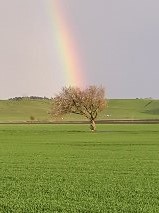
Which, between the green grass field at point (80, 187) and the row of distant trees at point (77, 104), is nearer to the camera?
the green grass field at point (80, 187)

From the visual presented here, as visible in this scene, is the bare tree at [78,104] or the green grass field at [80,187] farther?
the bare tree at [78,104]

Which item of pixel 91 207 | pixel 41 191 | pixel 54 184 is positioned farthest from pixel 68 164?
pixel 91 207

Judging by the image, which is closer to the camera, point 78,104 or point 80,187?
point 80,187

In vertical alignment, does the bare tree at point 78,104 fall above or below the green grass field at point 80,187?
above

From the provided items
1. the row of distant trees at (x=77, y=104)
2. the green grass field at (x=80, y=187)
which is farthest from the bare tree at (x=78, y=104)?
the green grass field at (x=80, y=187)

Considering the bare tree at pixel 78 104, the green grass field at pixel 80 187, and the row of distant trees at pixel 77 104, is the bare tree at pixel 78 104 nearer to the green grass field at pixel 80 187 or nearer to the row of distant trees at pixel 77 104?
the row of distant trees at pixel 77 104

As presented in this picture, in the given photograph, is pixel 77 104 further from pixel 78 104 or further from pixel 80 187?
pixel 80 187

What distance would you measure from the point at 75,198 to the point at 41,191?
2371mm

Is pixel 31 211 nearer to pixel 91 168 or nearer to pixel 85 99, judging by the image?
pixel 91 168

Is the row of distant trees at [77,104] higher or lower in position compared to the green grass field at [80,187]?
higher

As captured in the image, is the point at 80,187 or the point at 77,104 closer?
the point at 80,187

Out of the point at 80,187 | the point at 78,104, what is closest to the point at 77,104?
the point at 78,104

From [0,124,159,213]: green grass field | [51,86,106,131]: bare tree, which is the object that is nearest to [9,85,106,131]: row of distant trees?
[51,86,106,131]: bare tree

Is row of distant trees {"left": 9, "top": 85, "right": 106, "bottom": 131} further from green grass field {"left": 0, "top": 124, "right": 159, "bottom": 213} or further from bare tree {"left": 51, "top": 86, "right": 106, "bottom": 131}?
green grass field {"left": 0, "top": 124, "right": 159, "bottom": 213}
